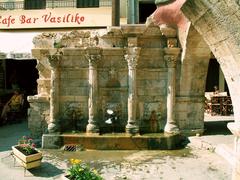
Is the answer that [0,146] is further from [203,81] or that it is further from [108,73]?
[203,81]

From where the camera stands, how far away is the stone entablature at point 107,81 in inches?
421

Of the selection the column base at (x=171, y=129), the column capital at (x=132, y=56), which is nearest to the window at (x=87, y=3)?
the column capital at (x=132, y=56)

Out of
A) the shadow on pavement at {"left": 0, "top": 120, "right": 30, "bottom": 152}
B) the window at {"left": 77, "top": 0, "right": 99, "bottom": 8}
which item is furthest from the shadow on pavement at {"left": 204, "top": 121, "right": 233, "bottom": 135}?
the window at {"left": 77, "top": 0, "right": 99, "bottom": 8}

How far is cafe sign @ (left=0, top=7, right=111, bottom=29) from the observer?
1750cm

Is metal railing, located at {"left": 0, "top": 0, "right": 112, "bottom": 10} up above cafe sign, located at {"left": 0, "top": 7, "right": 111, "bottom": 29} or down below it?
above

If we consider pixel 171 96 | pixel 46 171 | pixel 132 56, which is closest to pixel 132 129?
pixel 171 96

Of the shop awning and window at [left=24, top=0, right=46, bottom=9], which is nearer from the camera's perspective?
the shop awning

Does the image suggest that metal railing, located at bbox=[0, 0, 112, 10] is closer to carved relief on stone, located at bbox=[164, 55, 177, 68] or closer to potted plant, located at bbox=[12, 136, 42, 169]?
carved relief on stone, located at bbox=[164, 55, 177, 68]

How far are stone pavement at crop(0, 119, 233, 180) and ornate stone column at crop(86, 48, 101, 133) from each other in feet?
3.37

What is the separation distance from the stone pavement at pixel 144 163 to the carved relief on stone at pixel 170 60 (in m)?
2.39

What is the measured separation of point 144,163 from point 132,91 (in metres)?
2.66

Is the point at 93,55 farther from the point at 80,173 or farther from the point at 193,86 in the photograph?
the point at 80,173

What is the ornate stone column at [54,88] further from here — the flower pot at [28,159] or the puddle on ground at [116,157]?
the flower pot at [28,159]

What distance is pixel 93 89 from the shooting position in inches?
422
